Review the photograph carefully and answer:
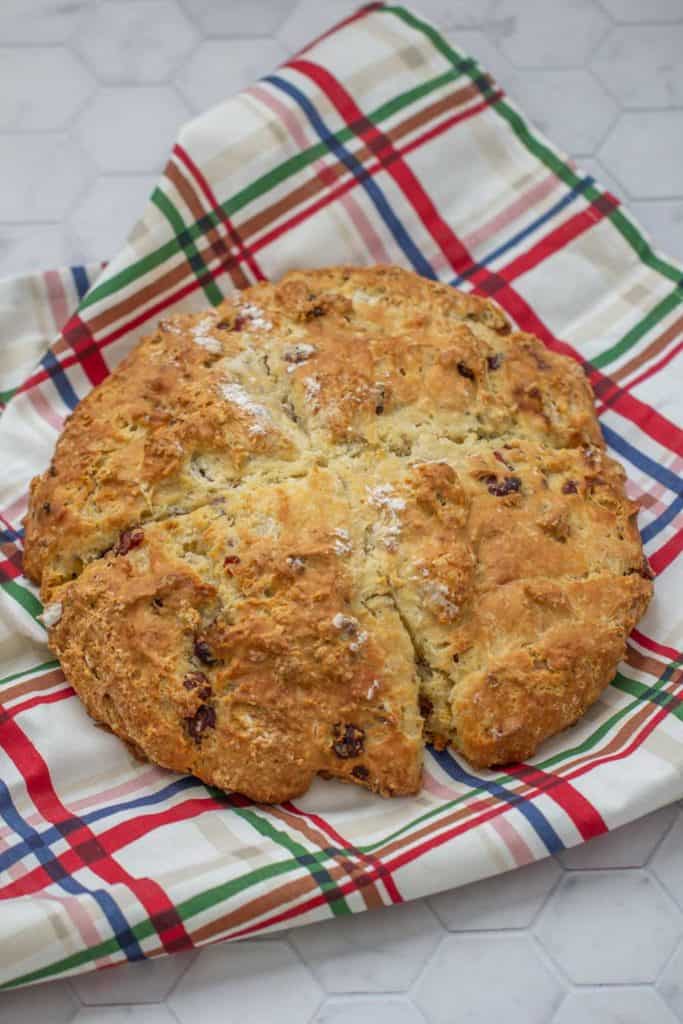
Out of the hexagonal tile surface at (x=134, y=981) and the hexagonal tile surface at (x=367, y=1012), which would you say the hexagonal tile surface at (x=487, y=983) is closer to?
the hexagonal tile surface at (x=367, y=1012)

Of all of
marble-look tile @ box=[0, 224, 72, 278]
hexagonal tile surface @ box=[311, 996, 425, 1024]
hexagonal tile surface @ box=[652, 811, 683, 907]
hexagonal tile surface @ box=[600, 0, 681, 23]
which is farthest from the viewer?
hexagonal tile surface @ box=[600, 0, 681, 23]

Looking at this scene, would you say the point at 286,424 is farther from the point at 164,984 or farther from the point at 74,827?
the point at 164,984

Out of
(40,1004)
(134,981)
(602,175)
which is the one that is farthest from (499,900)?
(602,175)

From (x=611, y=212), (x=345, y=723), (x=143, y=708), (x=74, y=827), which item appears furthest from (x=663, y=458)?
(x=74, y=827)

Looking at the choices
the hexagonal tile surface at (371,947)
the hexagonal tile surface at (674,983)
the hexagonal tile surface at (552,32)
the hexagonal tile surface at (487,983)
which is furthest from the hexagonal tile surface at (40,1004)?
the hexagonal tile surface at (552,32)

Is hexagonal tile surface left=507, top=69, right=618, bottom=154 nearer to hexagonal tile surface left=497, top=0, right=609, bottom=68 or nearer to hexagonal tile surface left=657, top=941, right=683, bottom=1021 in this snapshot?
hexagonal tile surface left=497, top=0, right=609, bottom=68

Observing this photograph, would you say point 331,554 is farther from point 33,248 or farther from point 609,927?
point 33,248

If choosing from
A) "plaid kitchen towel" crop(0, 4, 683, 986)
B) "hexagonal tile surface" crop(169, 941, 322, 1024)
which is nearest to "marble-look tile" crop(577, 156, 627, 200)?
"plaid kitchen towel" crop(0, 4, 683, 986)
